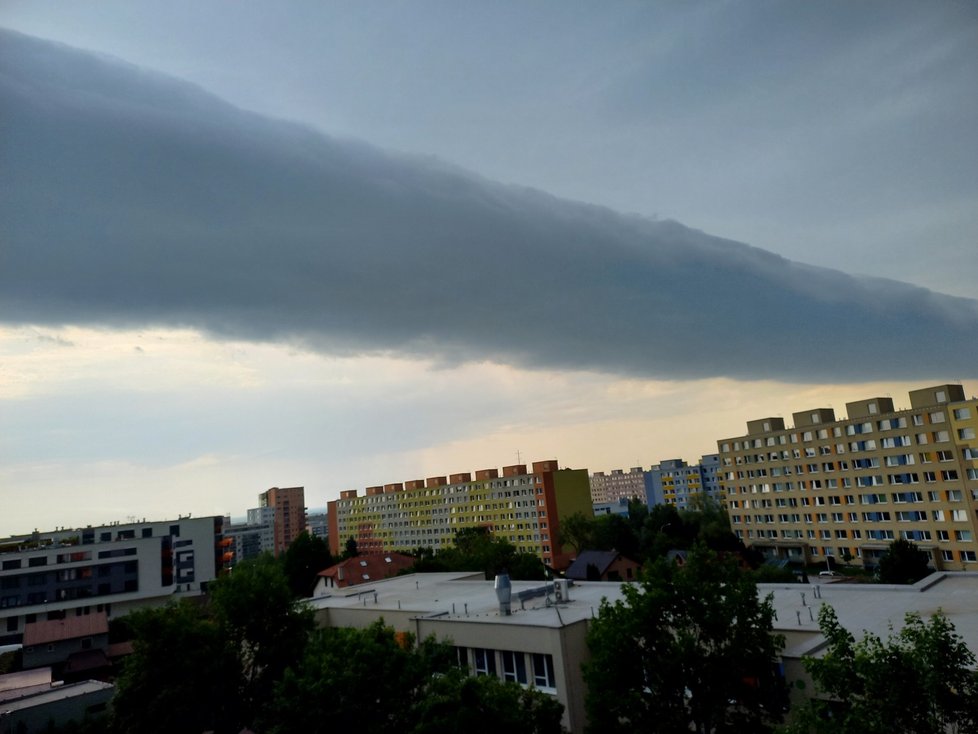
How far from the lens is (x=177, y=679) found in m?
24.1

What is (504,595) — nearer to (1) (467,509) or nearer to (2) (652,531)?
(2) (652,531)

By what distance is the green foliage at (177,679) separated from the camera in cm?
2356

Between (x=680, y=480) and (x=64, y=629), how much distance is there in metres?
170

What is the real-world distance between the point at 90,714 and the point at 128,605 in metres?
49.4

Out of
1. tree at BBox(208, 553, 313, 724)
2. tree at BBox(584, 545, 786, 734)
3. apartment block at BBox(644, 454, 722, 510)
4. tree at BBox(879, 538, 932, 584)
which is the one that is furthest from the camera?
apartment block at BBox(644, 454, 722, 510)

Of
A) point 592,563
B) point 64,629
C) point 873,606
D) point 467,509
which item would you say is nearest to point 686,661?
point 873,606

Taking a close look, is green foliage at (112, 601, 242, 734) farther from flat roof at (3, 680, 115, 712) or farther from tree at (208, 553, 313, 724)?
flat roof at (3, 680, 115, 712)

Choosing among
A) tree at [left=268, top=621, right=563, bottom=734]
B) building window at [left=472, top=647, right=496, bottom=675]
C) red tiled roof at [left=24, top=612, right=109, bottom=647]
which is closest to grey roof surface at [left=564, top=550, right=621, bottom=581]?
building window at [left=472, top=647, right=496, bottom=675]

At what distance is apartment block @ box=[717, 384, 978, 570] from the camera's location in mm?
67875

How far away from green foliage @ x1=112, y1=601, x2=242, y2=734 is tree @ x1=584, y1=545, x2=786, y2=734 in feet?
53.2

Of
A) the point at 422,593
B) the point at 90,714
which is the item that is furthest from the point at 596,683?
the point at 90,714

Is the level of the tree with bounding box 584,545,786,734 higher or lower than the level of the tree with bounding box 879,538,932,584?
higher

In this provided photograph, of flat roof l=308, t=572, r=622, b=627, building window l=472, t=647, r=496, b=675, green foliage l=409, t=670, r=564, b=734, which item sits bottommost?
building window l=472, t=647, r=496, b=675

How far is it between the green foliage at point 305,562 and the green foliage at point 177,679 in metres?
59.0
